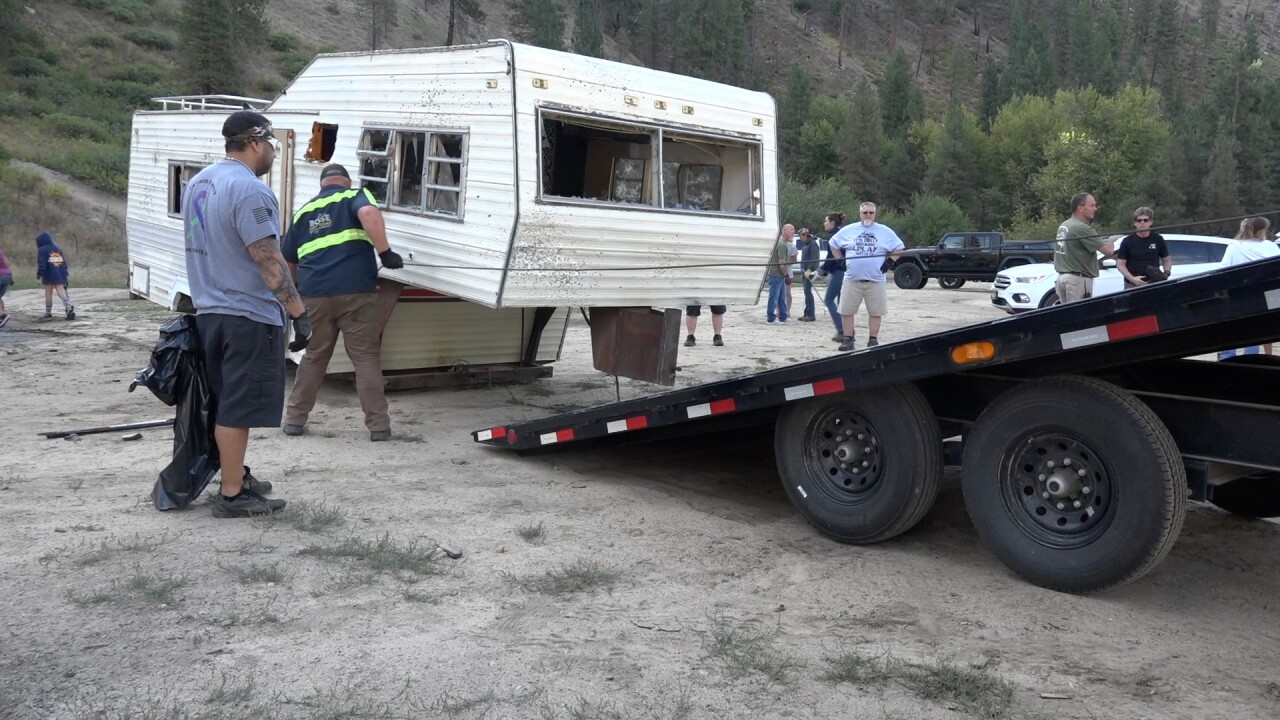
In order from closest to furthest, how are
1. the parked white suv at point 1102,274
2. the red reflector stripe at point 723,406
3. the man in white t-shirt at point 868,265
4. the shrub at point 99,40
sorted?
the red reflector stripe at point 723,406 < the man in white t-shirt at point 868,265 < the parked white suv at point 1102,274 < the shrub at point 99,40

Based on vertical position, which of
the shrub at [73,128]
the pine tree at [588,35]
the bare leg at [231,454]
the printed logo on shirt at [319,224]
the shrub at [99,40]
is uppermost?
the pine tree at [588,35]

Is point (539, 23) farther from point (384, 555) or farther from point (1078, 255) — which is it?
point (384, 555)

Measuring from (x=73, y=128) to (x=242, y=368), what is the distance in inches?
1683

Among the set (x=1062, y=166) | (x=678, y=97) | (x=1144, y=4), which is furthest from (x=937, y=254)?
(x=1144, y=4)

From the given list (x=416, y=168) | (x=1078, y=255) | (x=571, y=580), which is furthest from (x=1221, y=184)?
(x=571, y=580)

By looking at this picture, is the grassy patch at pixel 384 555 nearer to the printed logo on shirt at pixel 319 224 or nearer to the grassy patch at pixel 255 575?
the grassy patch at pixel 255 575

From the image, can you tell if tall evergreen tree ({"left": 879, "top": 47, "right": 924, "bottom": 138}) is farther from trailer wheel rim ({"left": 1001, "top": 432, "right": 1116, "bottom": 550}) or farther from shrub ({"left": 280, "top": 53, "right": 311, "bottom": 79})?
trailer wheel rim ({"left": 1001, "top": 432, "right": 1116, "bottom": 550})

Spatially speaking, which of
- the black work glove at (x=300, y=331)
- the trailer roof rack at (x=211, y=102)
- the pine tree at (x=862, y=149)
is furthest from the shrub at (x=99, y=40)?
the black work glove at (x=300, y=331)

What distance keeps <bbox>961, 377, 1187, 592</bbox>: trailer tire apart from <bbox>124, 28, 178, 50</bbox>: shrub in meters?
57.3

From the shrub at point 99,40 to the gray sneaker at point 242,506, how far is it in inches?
2164

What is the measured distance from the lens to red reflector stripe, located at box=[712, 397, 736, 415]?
18.7 ft

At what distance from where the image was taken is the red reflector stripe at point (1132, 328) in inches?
164

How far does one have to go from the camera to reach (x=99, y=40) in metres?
52.4

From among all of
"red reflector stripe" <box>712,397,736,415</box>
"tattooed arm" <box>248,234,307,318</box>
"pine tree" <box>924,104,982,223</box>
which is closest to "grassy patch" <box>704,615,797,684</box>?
"red reflector stripe" <box>712,397,736,415</box>
